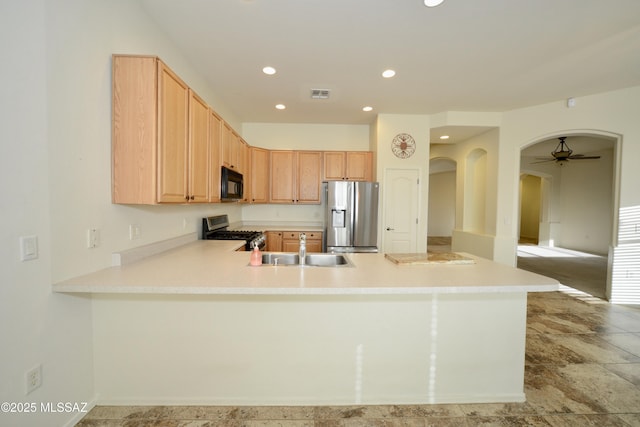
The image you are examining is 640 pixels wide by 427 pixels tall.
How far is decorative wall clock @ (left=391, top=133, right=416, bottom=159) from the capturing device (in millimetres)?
4691

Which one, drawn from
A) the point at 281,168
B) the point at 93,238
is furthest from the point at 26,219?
the point at 281,168

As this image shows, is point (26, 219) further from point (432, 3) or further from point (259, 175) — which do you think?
point (259, 175)

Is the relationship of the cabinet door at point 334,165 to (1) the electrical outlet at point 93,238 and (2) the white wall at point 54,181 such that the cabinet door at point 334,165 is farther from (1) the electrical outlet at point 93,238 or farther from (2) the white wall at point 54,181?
(1) the electrical outlet at point 93,238

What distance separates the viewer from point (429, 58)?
9.42 feet

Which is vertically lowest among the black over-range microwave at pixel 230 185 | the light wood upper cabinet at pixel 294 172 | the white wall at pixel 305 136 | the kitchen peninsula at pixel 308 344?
the kitchen peninsula at pixel 308 344

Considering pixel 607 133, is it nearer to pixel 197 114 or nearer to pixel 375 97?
pixel 375 97

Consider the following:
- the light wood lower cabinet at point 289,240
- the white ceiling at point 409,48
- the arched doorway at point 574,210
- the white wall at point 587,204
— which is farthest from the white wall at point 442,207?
the light wood lower cabinet at point 289,240

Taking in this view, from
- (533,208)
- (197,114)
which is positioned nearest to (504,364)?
(197,114)

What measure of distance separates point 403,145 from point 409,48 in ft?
7.00

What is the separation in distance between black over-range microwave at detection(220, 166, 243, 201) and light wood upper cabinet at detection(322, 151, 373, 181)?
5.82 feet

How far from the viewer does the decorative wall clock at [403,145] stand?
185 inches

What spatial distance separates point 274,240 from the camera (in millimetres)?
4613

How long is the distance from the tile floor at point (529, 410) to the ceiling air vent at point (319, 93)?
3559mm

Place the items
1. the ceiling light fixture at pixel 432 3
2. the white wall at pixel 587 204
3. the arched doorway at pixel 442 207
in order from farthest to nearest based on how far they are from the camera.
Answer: the arched doorway at pixel 442 207 → the white wall at pixel 587 204 → the ceiling light fixture at pixel 432 3
